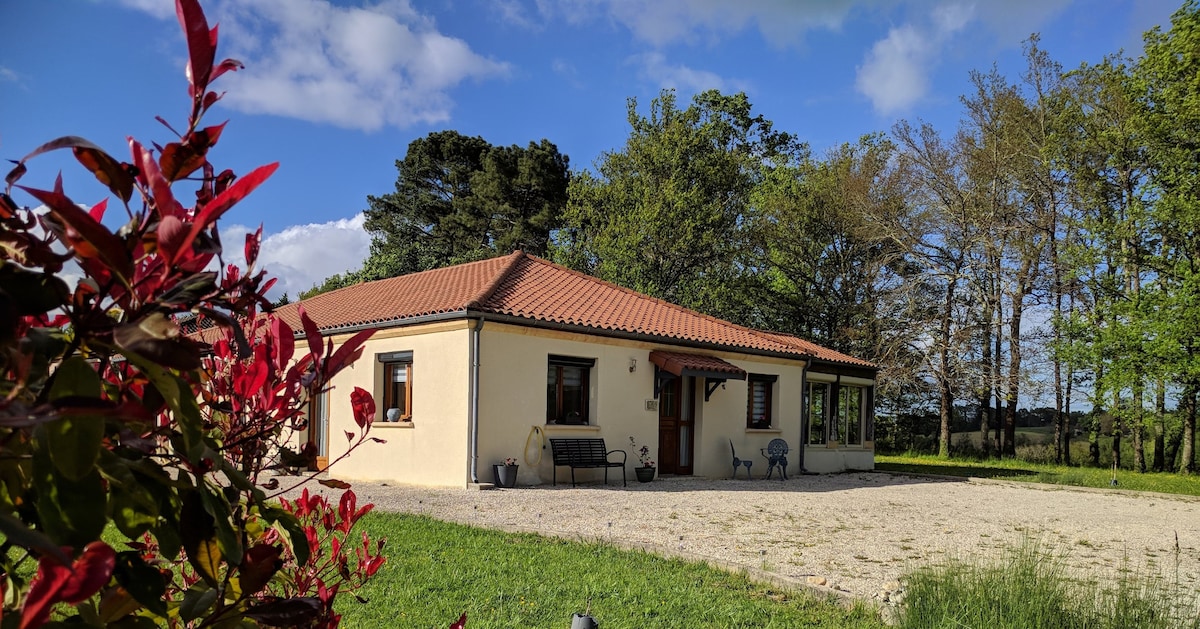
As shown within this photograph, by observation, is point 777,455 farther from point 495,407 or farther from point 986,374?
point 986,374

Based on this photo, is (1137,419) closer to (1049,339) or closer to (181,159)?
(1049,339)

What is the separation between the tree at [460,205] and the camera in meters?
35.7

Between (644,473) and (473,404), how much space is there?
152 inches

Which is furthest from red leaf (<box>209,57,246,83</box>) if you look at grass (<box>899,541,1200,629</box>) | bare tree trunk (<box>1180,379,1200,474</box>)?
bare tree trunk (<box>1180,379,1200,474</box>)

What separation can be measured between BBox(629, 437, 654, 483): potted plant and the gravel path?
24 centimetres

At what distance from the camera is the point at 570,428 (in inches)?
558

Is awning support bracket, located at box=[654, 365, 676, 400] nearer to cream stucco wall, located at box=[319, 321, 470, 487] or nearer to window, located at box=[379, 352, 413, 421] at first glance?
cream stucco wall, located at box=[319, 321, 470, 487]

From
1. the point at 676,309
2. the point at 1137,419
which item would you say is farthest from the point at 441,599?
the point at 1137,419

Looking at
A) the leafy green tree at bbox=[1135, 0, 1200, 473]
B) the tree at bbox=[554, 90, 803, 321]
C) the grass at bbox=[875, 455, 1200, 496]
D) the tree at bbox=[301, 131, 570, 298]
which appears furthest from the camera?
the tree at bbox=[301, 131, 570, 298]

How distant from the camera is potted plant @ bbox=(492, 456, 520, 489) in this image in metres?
12.9

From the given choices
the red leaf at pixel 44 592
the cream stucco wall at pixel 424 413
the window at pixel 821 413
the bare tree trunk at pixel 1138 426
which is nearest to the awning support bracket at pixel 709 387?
the window at pixel 821 413

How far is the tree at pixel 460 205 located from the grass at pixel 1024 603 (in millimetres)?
29309

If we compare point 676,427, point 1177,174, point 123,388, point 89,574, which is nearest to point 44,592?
point 89,574

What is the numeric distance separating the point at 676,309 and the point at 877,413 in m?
16.6
